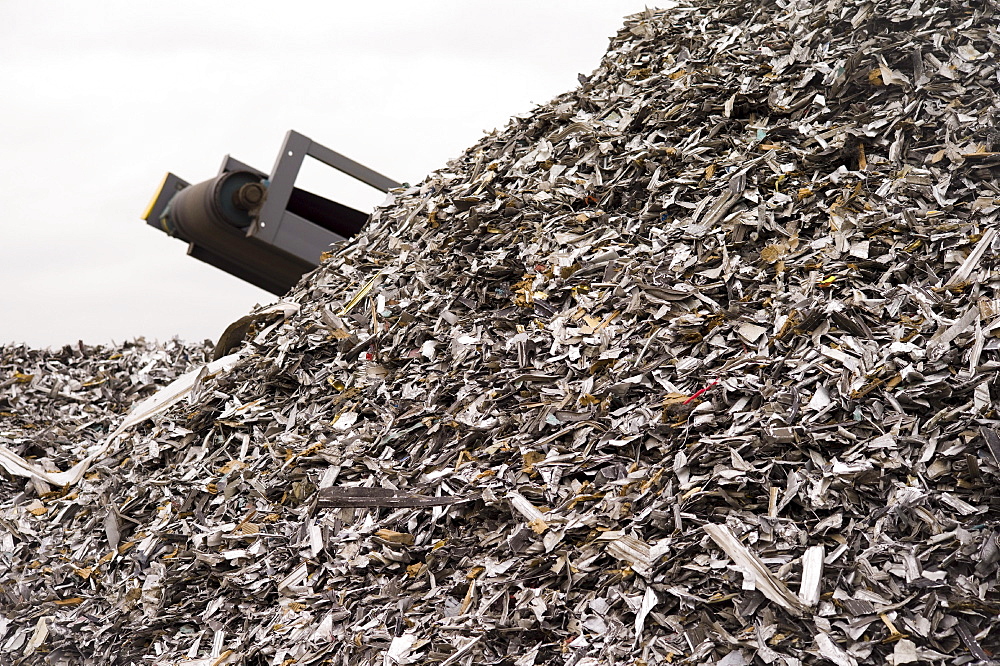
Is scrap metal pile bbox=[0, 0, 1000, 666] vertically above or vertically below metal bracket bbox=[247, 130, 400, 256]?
below

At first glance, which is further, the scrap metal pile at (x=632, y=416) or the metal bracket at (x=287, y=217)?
the metal bracket at (x=287, y=217)

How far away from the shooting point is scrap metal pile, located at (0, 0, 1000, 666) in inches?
108

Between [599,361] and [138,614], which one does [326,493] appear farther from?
[599,361]

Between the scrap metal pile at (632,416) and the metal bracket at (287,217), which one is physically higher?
the metal bracket at (287,217)

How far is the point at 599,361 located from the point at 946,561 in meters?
1.44

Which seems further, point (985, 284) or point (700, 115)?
point (700, 115)

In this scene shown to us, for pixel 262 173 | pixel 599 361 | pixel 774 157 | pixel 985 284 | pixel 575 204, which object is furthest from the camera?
pixel 262 173

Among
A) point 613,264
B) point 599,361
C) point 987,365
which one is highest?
point 613,264

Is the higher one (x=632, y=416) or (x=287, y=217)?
(x=287, y=217)

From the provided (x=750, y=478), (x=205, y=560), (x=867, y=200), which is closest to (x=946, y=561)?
(x=750, y=478)

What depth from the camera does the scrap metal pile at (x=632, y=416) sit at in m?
2.76

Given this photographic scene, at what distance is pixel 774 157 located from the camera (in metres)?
4.15

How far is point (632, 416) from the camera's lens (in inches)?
128

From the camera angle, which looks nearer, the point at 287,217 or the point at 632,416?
the point at 632,416
